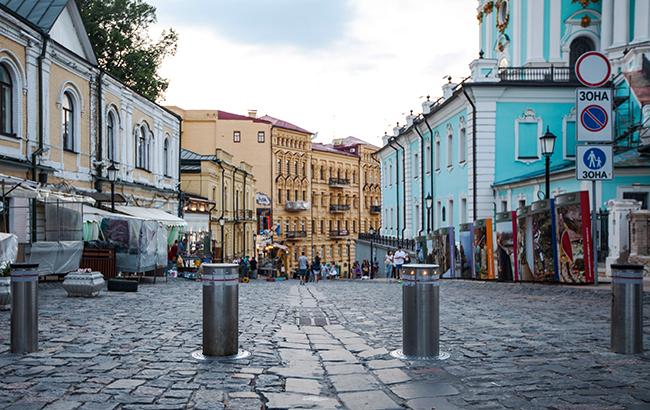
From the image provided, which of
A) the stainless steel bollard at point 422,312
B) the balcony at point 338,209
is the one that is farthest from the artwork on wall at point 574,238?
the balcony at point 338,209

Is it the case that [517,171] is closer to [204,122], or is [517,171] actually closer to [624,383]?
[624,383]

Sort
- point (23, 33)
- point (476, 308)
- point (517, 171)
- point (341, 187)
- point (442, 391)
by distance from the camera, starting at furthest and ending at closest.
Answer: point (341, 187) → point (517, 171) → point (23, 33) → point (476, 308) → point (442, 391)

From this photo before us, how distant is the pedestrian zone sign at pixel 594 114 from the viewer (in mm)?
11242

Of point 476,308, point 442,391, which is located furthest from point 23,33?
point 442,391

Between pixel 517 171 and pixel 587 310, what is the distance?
2131 centimetres

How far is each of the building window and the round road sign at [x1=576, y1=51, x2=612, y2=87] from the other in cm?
2260

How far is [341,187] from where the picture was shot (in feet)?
288

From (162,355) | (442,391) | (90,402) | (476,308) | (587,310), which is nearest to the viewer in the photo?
(90,402)

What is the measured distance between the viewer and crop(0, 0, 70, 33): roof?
71.2 ft

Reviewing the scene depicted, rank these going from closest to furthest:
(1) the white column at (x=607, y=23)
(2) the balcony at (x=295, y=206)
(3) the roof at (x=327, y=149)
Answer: (1) the white column at (x=607, y=23)
(2) the balcony at (x=295, y=206)
(3) the roof at (x=327, y=149)

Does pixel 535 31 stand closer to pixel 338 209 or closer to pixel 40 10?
pixel 40 10

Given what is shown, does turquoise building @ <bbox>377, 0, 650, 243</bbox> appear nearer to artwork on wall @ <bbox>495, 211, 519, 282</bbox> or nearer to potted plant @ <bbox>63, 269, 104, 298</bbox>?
artwork on wall @ <bbox>495, 211, 519, 282</bbox>

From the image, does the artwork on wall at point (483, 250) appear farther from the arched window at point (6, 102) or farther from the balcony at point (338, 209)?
the balcony at point (338, 209)

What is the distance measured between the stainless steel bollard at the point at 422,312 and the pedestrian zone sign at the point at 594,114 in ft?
17.8
